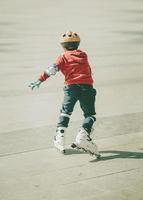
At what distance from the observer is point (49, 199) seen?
5.88 m

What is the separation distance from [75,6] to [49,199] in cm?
2338

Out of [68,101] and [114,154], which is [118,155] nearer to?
[114,154]

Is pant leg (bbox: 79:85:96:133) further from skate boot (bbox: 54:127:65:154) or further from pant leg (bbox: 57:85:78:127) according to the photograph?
skate boot (bbox: 54:127:65:154)

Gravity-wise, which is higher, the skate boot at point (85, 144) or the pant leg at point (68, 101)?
the pant leg at point (68, 101)

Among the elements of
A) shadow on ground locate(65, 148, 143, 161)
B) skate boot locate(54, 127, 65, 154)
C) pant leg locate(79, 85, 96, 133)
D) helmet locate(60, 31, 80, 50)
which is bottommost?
shadow on ground locate(65, 148, 143, 161)

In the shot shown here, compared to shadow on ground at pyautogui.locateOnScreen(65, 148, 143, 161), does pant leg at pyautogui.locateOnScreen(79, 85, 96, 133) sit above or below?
above

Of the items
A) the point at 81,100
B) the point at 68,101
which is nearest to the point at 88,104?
the point at 81,100

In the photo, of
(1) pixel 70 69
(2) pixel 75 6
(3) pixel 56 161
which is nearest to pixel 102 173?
(3) pixel 56 161

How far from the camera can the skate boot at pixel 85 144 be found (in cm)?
723

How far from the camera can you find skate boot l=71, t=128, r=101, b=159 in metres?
7.23

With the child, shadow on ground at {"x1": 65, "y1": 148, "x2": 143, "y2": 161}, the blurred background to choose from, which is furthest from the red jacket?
the blurred background

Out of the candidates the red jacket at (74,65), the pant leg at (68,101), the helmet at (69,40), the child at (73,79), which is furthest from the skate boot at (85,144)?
the helmet at (69,40)

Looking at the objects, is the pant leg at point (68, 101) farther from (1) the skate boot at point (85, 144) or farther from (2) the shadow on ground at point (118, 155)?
(2) the shadow on ground at point (118, 155)

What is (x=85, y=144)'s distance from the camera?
7242 mm
